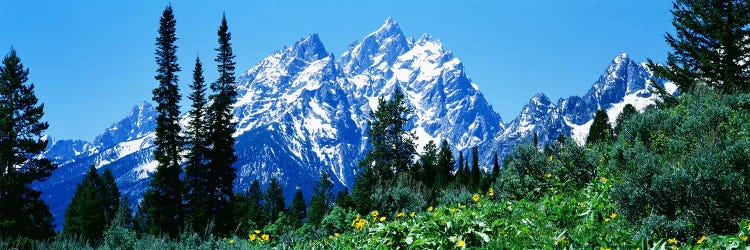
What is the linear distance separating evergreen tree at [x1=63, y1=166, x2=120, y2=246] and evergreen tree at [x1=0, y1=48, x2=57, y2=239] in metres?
18.0

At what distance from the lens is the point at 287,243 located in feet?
26.2

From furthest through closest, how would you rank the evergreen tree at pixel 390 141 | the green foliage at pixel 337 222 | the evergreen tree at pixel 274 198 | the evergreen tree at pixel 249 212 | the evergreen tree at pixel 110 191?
the evergreen tree at pixel 274 198 < the evergreen tree at pixel 110 191 < the evergreen tree at pixel 390 141 < the evergreen tree at pixel 249 212 < the green foliage at pixel 337 222

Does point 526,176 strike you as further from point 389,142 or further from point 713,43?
point 389,142

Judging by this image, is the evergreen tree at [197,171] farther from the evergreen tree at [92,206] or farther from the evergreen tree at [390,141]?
the evergreen tree at [92,206]

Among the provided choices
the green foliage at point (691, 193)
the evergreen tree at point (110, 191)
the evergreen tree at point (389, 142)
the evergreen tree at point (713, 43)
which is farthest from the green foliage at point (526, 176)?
the evergreen tree at point (110, 191)

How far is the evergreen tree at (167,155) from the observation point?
31.4 m

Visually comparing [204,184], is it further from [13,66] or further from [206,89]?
[13,66]

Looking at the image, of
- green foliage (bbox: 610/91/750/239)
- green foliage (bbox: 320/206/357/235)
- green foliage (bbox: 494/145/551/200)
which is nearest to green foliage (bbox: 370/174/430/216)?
green foliage (bbox: 494/145/551/200)

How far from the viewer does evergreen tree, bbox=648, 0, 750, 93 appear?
881 inches

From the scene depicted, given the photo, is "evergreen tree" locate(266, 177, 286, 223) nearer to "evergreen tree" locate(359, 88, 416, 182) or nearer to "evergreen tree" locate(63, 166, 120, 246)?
"evergreen tree" locate(63, 166, 120, 246)

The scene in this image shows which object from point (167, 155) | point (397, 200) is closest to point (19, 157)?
point (167, 155)

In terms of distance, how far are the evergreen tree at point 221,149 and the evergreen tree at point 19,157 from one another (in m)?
8.61

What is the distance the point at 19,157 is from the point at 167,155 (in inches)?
287

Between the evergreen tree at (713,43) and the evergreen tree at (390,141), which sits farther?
the evergreen tree at (390,141)
